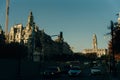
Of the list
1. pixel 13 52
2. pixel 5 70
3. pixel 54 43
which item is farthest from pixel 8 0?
pixel 54 43

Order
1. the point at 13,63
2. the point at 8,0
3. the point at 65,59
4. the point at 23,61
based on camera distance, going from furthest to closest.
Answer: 1. the point at 65,59
2. the point at 8,0
3. the point at 23,61
4. the point at 13,63

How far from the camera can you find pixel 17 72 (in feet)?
137

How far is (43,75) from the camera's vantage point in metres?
48.9

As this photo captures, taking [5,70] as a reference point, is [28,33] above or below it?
above

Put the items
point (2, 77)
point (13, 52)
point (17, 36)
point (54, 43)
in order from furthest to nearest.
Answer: point (54, 43)
point (17, 36)
point (13, 52)
point (2, 77)

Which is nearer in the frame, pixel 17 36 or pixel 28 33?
pixel 28 33

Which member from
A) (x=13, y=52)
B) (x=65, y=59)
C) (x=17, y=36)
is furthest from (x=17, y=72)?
(x=17, y=36)

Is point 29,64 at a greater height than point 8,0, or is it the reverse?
Answer: point 8,0

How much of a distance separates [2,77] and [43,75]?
12.6 metres

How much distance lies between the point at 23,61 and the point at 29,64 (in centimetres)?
353

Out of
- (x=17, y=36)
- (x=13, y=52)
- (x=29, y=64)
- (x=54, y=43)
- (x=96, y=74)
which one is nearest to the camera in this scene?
(x=29, y=64)

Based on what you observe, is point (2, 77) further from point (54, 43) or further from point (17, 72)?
point (54, 43)

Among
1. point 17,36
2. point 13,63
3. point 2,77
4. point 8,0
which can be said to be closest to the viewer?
point 2,77

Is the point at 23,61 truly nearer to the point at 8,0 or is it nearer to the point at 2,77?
the point at 2,77
